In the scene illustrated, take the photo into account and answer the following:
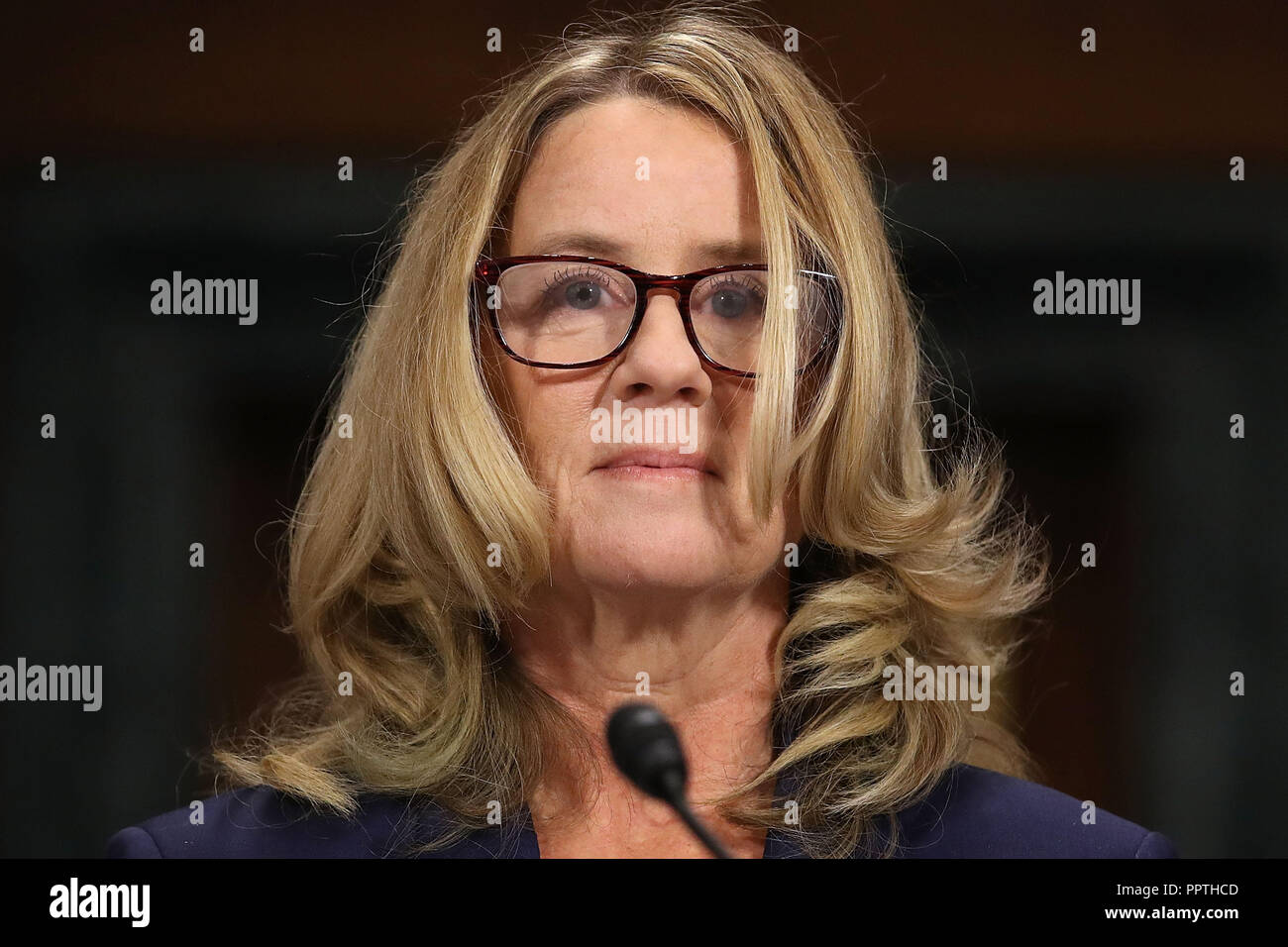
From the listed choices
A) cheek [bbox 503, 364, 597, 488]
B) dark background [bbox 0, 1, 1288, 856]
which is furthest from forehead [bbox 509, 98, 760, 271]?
dark background [bbox 0, 1, 1288, 856]

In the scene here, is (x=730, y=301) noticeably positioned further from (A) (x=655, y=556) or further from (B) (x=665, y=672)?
(B) (x=665, y=672)

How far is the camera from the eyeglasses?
0.98 metres

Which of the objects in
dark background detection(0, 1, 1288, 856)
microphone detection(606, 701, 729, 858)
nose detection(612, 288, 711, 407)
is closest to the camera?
microphone detection(606, 701, 729, 858)

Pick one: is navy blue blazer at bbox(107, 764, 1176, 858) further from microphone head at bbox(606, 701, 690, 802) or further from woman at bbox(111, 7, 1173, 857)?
microphone head at bbox(606, 701, 690, 802)

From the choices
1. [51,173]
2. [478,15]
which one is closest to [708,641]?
[478,15]

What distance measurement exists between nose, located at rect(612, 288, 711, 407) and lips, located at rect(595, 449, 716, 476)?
0.15ft

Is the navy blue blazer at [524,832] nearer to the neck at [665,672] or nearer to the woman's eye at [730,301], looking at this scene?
the neck at [665,672]

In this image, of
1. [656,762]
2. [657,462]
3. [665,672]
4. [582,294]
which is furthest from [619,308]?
[656,762]

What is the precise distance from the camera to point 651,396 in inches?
38.1

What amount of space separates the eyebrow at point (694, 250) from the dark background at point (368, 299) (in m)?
0.29


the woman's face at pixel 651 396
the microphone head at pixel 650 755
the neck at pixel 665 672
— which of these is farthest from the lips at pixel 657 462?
the microphone head at pixel 650 755

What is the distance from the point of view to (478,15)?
1244 mm
